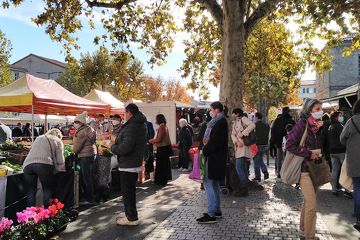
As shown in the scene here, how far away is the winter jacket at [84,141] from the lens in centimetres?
826

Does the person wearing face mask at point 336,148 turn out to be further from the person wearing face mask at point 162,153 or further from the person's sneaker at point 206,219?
the person wearing face mask at point 162,153

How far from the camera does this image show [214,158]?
6.62 m

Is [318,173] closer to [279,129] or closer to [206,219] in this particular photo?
[206,219]

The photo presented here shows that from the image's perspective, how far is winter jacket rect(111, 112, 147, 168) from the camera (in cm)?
645

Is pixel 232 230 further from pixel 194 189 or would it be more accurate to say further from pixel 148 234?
pixel 194 189

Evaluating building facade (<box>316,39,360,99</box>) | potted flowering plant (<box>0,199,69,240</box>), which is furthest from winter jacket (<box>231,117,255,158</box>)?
building facade (<box>316,39,360,99</box>)

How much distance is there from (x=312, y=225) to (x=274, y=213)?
6.74 feet

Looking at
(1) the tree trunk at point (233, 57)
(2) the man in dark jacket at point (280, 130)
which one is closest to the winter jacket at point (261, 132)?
(2) the man in dark jacket at point (280, 130)

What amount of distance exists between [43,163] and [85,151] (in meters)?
1.63

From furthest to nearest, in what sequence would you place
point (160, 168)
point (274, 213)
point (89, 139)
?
point (160, 168) < point (89, 139) < point (274, 213)


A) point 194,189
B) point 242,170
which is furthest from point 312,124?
point 194,189

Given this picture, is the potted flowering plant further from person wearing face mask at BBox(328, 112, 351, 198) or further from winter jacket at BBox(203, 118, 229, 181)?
person wearing face mask at BBox(328, 112, 351, 198)

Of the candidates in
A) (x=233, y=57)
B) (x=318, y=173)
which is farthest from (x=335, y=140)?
(x=318, y=173)

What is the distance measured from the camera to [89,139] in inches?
327
